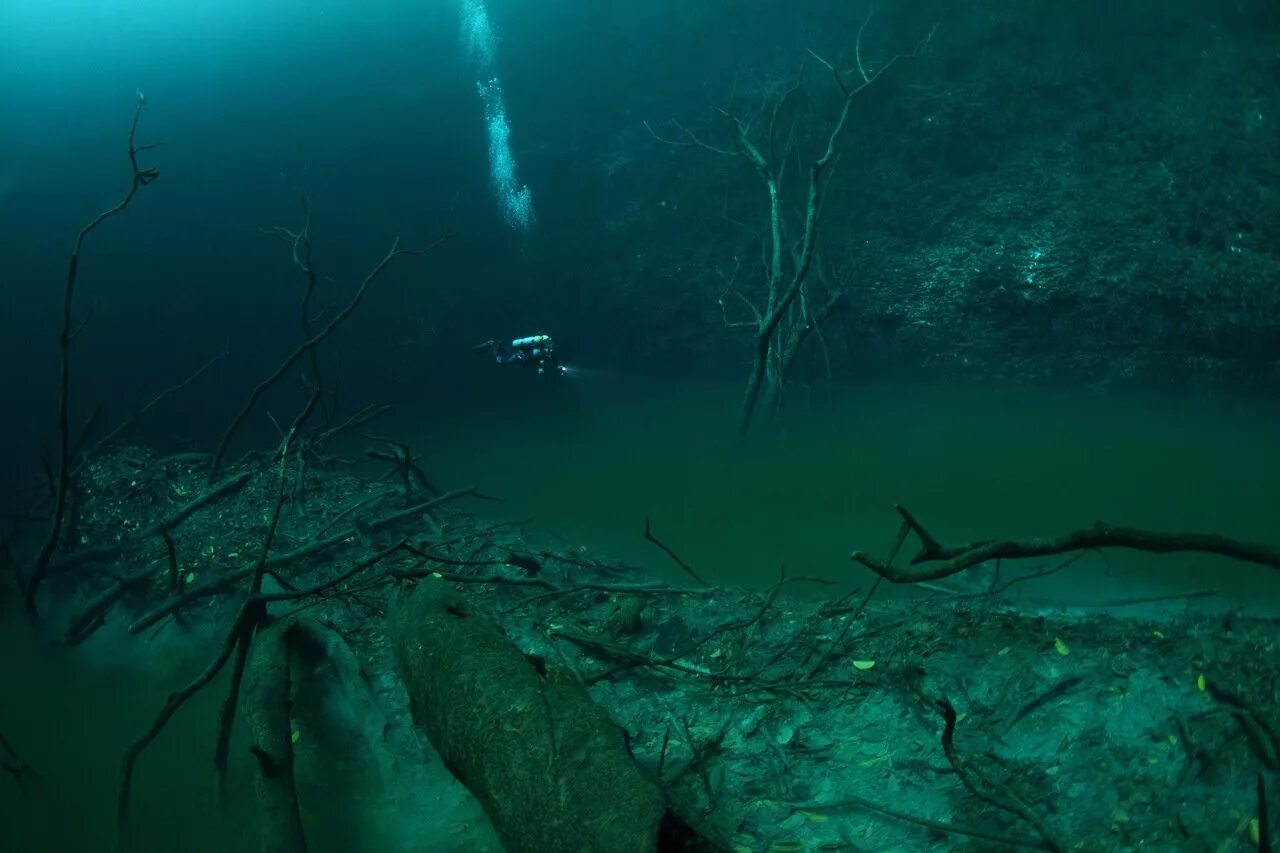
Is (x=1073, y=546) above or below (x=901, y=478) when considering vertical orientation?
above

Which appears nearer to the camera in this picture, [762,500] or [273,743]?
[273,743]

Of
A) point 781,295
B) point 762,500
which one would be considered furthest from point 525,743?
point 781,295

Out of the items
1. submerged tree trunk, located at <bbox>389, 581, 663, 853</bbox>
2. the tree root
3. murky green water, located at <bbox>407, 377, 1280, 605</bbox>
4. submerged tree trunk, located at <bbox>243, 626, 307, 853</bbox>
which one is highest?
the tree root

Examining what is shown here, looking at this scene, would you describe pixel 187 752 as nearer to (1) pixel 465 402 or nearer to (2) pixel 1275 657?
(2) pixel 1275 657

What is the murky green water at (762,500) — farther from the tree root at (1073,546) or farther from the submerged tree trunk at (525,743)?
the tree root at (1073,546)

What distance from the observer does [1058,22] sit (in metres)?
11.9

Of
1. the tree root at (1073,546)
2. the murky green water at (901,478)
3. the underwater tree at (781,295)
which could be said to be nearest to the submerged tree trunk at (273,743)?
the tree root at (1073,546)

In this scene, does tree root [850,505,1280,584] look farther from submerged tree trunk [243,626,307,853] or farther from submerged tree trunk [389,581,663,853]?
submerged tree trunk [243,626,307,853]

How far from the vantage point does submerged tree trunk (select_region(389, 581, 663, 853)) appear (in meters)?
1.82

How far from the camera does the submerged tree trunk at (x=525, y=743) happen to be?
1818 millimetres

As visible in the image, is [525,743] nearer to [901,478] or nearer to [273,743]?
[273,743]

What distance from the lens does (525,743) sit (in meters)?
2.07

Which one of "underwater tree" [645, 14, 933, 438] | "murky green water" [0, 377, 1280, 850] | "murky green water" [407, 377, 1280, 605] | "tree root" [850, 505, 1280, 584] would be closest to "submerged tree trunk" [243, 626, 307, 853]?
"murky green water" [0, 377, 1280, 850]

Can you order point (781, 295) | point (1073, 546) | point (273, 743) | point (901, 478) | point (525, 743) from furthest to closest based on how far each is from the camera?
point (781, 295) < point (901, 478) < point (273, 743) < point (1073, 546) < point (525, 743)
